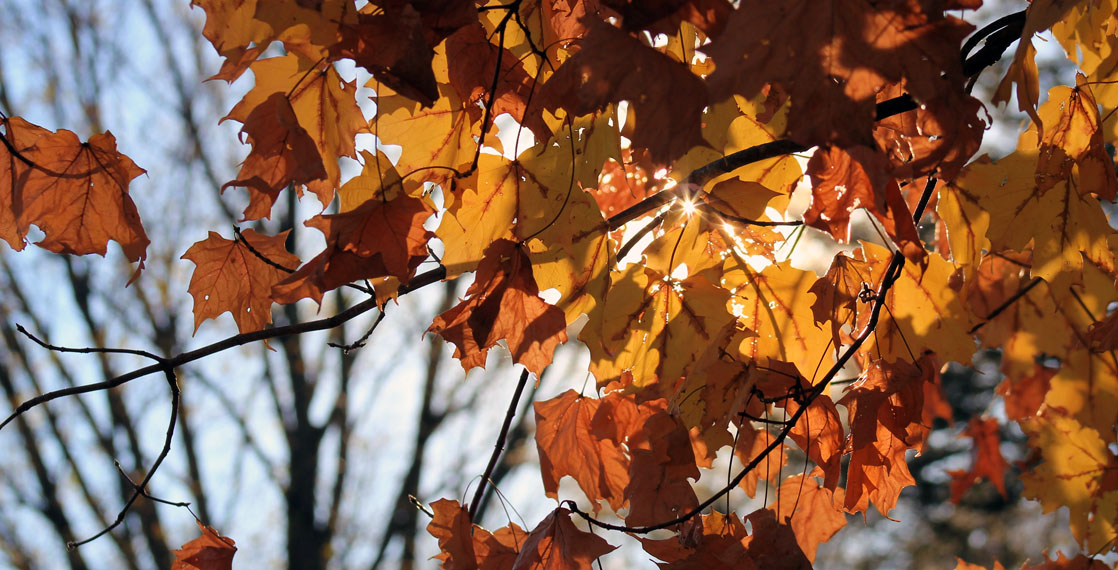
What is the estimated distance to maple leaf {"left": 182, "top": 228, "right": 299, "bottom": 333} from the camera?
1.35 meters

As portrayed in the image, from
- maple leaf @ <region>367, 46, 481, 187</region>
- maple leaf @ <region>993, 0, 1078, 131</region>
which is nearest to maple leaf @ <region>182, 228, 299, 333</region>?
maple leaf @ <region>367, 46, 481, 187</region>

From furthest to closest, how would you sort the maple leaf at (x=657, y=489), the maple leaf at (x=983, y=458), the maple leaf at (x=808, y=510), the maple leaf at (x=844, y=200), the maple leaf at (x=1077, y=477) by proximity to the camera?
the maple leaf at (x=983, y=458) → the maple leaf at (x=1077, y=477) → the maple leaf at (x=808, y=510) → the maple leaf at (x=657, y=489) → the maple leaf at (x=844, y=200)

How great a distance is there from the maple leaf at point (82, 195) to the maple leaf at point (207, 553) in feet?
1.73

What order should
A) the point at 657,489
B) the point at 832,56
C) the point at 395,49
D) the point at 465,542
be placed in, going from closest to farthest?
the point at 832,56 < the point at 395,49 < the point at 657,489 < the point at 465,542

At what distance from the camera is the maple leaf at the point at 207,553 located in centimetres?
133

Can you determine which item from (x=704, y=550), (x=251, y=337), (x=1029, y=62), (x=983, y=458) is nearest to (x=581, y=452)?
(x=704, y=550)

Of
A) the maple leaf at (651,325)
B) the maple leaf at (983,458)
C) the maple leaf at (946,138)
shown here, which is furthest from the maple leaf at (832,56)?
the maple leaf at (983,458)

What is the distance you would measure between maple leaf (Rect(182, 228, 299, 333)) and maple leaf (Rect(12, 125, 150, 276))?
4.8 inches

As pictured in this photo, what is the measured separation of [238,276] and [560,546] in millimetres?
768

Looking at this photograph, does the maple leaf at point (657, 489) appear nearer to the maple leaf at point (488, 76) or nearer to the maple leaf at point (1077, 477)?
the maple leaf at point (488, 76)

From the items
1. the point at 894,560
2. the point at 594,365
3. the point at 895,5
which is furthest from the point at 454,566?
the point at 894,560

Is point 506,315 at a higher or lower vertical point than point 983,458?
lower

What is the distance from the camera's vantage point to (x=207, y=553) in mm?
1330

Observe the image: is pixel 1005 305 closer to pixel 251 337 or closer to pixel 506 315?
pixel 506 315
